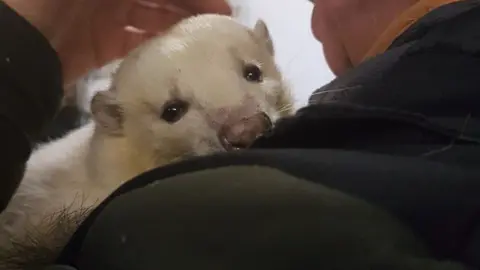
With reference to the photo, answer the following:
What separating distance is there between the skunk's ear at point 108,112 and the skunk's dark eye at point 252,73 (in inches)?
5.5

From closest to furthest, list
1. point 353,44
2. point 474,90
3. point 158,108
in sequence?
point 474,90, point 158,108, point 353,44

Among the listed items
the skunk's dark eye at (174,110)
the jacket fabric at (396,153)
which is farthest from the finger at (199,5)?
the jacket fabric at (396,153)

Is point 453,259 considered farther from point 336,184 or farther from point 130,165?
point 130,165

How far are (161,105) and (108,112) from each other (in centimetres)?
7

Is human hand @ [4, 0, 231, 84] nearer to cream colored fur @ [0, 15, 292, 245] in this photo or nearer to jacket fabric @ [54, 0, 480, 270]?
cream colored fur @ [0, 15, 292, 245]

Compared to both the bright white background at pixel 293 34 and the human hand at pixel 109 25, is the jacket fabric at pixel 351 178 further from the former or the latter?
the bright white background at pixel 293 34

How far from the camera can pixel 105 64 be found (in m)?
0.97

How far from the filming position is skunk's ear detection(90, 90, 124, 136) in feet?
2.61

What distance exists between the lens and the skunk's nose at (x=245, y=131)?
0.63 meters

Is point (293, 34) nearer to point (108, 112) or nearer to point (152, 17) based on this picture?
point (152, 17)

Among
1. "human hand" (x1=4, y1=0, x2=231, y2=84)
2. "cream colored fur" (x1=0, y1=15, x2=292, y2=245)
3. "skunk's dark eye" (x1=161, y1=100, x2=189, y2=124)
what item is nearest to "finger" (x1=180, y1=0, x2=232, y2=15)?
"human hand" (x1=4, y1=0, x2=231, y2=84)

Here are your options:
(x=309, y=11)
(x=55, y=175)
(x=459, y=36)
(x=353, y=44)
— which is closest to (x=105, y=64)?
(x=55, y=175)

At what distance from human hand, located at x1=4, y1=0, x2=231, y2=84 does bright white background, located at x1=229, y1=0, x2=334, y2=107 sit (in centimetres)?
24

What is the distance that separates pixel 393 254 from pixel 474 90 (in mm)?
170
